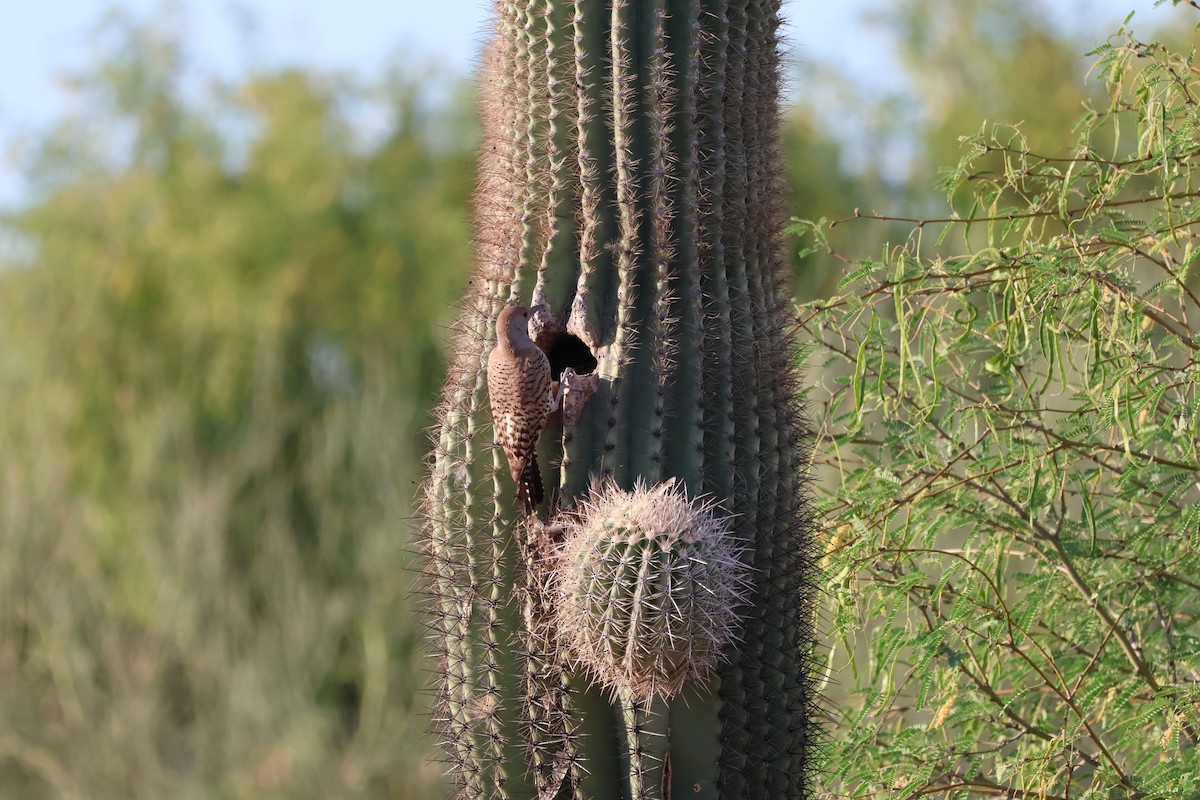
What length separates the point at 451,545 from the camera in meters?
3.05

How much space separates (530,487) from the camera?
9.73ft

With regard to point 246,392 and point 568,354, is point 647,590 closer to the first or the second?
point 568,354

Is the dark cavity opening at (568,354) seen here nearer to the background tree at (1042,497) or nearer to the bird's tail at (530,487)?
the bird's tail at (530,487)

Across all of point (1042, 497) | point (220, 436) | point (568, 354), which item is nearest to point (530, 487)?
point (568, 354)

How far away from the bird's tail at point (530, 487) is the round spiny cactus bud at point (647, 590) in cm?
18

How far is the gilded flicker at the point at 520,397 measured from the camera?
293 centimetres

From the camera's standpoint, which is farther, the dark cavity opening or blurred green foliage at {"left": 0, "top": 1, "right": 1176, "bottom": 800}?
blurred green foliage at {"left": 0, "top": 1, "right": 1176, "bottom": 800}

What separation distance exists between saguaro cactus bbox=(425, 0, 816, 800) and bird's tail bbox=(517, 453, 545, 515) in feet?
0.11

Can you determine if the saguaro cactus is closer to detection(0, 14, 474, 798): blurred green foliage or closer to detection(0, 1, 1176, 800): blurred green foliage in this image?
detection(0, 1, 1176, 800): blurred green foliage

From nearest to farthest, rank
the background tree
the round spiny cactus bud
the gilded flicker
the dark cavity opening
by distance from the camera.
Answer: the round spiny cactus bud → the gilded flicker → the dark cavity opening → the background tree

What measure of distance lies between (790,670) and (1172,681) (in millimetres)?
1014

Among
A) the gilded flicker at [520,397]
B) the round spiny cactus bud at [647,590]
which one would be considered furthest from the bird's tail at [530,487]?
the round spiny cactus bud at [647,590]

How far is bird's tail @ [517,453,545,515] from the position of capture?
2961mm

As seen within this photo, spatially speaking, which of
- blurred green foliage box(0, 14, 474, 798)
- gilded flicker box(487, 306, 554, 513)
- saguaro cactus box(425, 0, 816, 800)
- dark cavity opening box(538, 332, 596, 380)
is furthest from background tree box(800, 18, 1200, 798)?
blurred green foliage box(0, 14, 474, 798)
